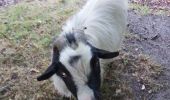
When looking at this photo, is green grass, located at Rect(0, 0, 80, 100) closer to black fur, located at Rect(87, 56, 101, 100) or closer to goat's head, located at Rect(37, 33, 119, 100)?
goat's head, located at Rect(37, 33, 119, 100)

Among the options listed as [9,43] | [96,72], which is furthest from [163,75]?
[9,43]

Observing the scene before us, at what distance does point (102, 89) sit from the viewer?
17.3 feet

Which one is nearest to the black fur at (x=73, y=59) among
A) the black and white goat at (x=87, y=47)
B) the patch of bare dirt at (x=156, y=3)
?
the black and white goat at (x=87, y=47)

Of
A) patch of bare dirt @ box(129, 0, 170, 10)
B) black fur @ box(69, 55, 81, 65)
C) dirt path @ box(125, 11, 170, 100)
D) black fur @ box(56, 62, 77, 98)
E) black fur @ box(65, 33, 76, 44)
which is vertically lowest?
patch of bare dirt @ box(129, 0, 170, 10)

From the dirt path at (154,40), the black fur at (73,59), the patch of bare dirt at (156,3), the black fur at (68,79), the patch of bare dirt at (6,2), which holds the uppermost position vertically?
the black fur at (73,59)

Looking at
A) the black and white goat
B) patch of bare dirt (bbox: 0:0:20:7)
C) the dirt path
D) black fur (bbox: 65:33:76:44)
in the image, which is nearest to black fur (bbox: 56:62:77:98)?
the black and white goat

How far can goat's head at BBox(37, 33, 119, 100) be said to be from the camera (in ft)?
13.4

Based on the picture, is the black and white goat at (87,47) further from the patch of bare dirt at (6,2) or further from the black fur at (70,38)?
the patch of bare dirt at (6,2)

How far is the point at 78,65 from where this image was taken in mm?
4113

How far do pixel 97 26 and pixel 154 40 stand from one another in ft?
6.69

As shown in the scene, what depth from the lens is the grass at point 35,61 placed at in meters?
5.33

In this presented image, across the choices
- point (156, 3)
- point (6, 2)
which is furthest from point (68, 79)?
point (156, 3)

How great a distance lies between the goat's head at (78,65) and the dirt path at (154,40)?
4.63ft

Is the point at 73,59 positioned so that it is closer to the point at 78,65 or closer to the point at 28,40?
the point at 78,65
